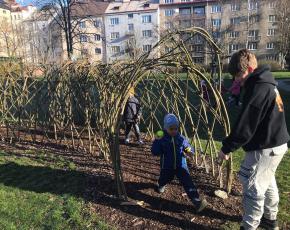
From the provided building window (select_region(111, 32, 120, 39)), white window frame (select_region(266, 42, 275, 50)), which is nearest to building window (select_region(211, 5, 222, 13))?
white window frame (select_region(266, 42, 275, 50))

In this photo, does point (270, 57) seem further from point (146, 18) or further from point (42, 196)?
point (42, 196)

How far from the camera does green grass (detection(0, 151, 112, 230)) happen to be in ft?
11.6

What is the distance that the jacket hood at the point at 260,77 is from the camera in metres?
2.66

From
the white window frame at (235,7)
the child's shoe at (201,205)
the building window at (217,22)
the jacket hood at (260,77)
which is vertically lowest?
the child's shoe at (201,205)

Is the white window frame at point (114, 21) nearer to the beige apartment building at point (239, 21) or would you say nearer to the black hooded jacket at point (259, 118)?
the beige apartment building at point (239, 21)

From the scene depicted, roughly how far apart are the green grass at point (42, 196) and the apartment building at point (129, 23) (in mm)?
44596

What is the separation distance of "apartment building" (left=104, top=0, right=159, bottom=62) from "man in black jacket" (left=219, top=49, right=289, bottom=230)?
154 feet

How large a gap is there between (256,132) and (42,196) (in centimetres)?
279

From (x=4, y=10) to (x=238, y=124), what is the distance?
234 feet

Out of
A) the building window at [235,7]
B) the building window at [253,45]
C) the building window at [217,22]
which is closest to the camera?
the building window at [235,7]

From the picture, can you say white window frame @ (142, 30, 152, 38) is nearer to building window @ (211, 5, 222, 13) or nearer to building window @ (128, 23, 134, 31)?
building window @ (128, 23, 134, 31)

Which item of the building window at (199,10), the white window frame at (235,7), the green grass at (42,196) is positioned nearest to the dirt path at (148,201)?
the green grass at (42,196)

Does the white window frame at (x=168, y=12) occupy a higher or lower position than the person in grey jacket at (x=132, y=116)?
higher

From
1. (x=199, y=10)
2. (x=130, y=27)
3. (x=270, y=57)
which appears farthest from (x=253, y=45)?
(x=130, y=27)
